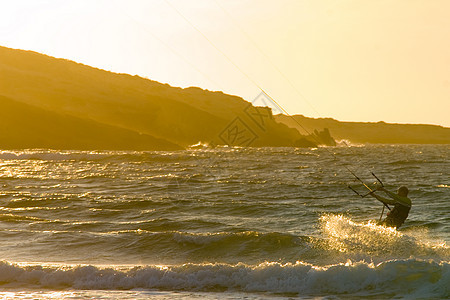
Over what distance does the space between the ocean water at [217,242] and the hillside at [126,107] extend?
6138cm

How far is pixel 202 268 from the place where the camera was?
1611 cm

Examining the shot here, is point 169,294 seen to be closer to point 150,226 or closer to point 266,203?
point 150,226

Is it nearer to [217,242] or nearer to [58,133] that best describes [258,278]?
[217,242]

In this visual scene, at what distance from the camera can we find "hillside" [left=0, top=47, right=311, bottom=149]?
112000 millimetres

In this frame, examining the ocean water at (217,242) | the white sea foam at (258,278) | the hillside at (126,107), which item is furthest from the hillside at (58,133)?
the white sea foam at (258,278)

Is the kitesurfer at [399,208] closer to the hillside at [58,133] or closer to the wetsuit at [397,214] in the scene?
the wetsuit at [397,214]

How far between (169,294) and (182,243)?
546 centimetres

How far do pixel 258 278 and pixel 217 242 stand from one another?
4522 mm

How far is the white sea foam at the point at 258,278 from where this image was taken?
1473cm

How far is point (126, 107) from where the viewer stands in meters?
119

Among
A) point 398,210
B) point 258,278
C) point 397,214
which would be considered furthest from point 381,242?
point 258,278

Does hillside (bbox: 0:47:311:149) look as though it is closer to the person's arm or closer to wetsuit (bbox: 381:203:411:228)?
wetsuit (bbox: 381:203:411:228)

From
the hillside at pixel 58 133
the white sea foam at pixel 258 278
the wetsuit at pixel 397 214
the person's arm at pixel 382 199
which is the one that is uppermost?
the hillside at pixel 58 133

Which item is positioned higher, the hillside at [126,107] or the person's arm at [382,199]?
the hillside at [126,107]
